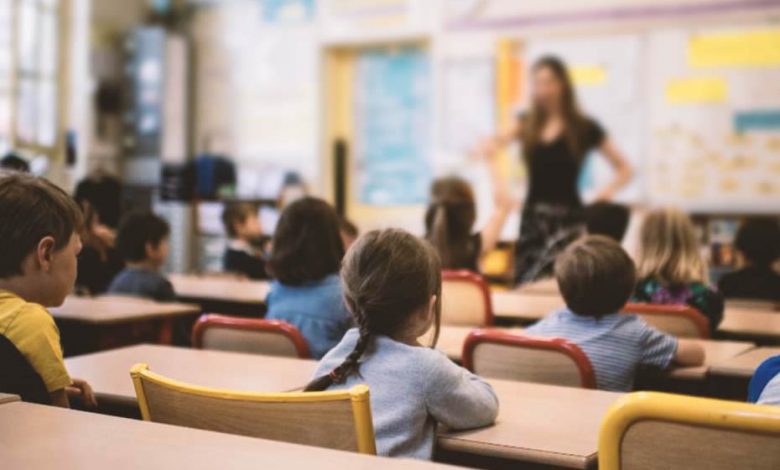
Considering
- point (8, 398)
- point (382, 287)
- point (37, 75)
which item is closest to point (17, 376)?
point (8, 398)

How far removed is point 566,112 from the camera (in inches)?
301

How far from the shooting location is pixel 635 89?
7.31 metres

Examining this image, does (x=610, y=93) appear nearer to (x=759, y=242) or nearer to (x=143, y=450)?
(x=759, y=242)

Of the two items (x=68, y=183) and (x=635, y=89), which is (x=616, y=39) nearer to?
(x=635, y=89)

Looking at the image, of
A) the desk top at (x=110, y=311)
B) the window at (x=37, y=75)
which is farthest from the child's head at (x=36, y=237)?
the window at (x=37, y=75)

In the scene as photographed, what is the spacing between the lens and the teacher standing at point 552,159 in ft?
24.6

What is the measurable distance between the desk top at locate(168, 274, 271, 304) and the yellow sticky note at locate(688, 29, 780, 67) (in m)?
3.78

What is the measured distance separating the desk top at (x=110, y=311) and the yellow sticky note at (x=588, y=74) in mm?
4449

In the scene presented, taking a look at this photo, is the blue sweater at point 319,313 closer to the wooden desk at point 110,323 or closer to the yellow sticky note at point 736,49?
the wooden desk at point 110,323

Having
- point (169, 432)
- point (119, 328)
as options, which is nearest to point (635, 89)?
point (119, 328)

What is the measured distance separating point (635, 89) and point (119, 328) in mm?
4735

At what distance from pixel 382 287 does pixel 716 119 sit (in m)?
5.74

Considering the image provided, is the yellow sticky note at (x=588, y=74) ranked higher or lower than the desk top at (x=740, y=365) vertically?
higher

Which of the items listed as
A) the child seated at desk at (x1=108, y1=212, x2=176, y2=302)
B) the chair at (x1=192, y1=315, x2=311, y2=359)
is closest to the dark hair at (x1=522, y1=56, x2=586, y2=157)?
the child seated at desk at (x1=108, y1=212, x2=176, y2=302)
